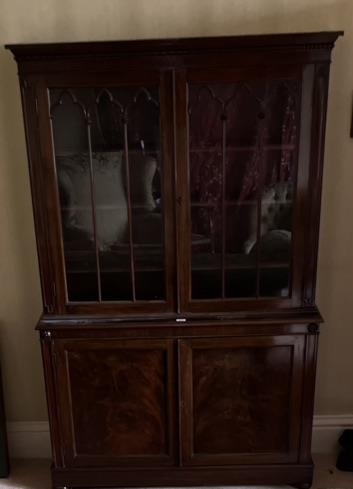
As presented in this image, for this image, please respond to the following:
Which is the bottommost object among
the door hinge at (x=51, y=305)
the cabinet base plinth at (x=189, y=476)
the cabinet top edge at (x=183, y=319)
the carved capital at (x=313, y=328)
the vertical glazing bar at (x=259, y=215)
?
the cabinet base plinth at (x=189, y=476)

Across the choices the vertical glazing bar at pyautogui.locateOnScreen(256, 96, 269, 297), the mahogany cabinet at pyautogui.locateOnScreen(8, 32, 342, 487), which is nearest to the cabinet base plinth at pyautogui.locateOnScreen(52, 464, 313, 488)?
the mahogany cabinet at pyautogui.locateOnScreen(8, 32, 342, 487)

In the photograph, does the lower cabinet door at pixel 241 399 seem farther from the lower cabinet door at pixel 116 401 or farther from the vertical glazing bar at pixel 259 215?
the vertical glazing bar at pixel 259 215

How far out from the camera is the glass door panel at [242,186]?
5.32 ft

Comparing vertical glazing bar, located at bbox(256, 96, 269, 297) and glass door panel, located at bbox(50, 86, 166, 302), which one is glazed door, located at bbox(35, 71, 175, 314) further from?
vertical glazing bar, located at bbox(256, 96, 269, 297)

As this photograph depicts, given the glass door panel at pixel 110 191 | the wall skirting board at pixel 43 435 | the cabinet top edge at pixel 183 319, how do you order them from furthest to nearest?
the wall skirting board at pixel 43 435, the cabinet top edge at pixel 183 319, the glass door panel at pixel 110 191

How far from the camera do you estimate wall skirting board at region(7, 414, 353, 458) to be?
2186mm

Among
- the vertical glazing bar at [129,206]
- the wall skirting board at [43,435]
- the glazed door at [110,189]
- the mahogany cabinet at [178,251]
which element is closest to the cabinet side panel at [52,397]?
the mahogany cabinet at [178,251]

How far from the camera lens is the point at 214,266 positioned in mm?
1772

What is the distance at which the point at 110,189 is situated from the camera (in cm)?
172

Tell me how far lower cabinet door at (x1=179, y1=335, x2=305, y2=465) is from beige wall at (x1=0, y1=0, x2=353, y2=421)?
1.14ft

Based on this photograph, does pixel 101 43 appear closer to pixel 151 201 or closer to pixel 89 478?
pixel 151 201

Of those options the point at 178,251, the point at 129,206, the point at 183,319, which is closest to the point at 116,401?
the point at 183,319

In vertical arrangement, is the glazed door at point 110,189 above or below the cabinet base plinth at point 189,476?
Result: above

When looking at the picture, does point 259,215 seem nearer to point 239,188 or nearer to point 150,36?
point 239,188
